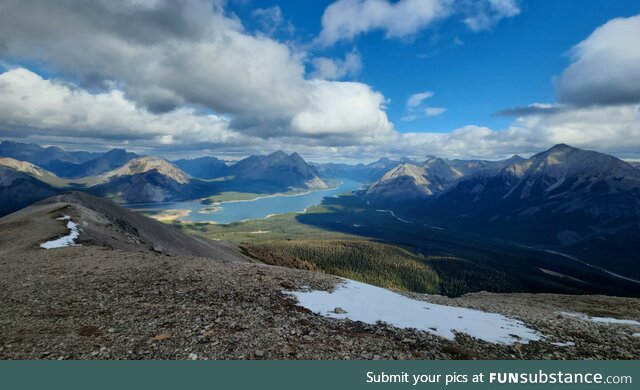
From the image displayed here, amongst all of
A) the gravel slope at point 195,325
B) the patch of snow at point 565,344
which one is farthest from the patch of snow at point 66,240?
the patch of snow at point 565,344

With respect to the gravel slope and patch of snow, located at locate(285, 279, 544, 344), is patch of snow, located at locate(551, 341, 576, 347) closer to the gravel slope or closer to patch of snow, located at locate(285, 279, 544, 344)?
the gravel slope

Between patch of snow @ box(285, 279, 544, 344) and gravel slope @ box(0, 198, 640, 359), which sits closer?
gravel slope @ box(0, 198, 640, 359)

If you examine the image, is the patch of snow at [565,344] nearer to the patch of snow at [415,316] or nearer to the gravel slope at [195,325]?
the gravel slope at [195,325]

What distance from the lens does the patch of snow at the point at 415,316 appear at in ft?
58.1

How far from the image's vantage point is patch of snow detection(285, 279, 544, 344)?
58.1 feet

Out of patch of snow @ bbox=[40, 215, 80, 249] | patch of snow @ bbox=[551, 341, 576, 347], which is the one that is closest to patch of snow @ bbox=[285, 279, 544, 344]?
patch of snow @ bbox=[551, 341, 576, 347]

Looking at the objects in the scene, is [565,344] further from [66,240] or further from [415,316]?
[66,240]

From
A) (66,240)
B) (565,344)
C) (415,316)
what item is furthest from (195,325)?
(66,240)

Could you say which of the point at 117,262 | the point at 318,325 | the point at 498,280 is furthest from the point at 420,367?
the point at 498,280

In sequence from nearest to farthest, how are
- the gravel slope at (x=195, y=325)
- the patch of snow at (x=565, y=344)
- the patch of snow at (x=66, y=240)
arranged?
the gravel slope at (x=195, y=325) → the patch of snow at (x=565, y=344) → the patch of snow at (x=66, y=240)

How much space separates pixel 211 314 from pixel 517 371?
546 inches

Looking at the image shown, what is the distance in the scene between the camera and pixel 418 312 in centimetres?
2123

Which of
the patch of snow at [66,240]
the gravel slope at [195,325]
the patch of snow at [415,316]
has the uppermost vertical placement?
the gravel slope at [195,325]

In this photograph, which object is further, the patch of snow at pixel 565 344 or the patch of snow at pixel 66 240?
the patch of snow at pixel 66 240
